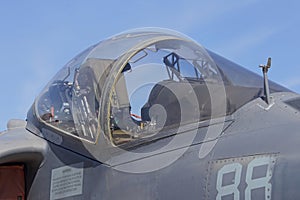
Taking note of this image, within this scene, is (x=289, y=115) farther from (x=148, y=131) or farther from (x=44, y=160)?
(x=44, y=160)

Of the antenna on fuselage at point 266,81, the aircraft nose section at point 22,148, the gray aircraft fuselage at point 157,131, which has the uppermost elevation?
the antenna on fuselage at point 266,81

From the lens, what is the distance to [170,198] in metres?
4.62

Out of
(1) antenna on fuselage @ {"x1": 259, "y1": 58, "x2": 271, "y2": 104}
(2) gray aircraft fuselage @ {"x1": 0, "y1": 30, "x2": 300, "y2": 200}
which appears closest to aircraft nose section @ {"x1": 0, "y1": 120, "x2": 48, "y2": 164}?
(2) gray aircraft fuselage @ {"x1": 0, "y1": 30, "x2": 300, "y2": 200}

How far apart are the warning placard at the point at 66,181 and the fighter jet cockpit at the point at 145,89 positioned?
0.35 m

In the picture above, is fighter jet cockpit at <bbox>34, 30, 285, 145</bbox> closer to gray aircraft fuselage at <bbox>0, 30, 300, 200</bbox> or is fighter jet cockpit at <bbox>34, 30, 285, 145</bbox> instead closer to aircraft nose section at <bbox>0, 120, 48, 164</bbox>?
gray aircraft fuselage at <bbox>0, 30, 300, 200</bbox>

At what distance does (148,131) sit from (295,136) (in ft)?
5.12

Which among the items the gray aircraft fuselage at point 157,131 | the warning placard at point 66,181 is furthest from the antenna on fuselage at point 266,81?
the warning placard at point 66,181

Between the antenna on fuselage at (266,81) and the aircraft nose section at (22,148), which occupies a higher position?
the antenna on fuselage at (266,81)

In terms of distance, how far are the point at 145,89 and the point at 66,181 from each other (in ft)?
4.24

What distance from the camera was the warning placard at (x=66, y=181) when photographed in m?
5.46

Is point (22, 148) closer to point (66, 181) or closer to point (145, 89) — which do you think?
point (66, 181)

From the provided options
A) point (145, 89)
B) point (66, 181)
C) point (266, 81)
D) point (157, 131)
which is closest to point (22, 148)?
point (66, 181)

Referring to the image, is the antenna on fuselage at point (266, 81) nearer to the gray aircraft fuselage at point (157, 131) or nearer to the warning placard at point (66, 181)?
the gray aircraft fuselage at point (157, 131)

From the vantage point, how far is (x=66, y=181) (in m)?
5.61
